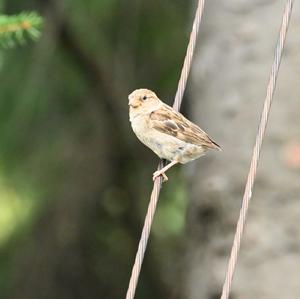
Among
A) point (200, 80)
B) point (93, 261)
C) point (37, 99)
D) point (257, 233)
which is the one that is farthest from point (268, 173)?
point (93, 261)

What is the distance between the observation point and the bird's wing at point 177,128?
12.0 feet

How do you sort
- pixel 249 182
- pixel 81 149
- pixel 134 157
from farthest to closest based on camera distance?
1. pixel 134 157
2. pixel 81 149
3. pixel 249 182

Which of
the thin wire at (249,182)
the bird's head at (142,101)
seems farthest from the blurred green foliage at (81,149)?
the thin wire at (249,182)

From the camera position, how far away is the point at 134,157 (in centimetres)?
705

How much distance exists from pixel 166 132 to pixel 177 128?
0.05 metres

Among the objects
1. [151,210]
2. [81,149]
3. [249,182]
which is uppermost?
[81,149]

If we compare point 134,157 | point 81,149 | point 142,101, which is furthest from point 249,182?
point 134,157

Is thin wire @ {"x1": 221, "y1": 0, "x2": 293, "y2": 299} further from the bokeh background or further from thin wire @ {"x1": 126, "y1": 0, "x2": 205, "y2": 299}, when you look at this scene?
the bokeh background

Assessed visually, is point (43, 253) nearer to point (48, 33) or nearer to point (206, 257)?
point (48, 33)

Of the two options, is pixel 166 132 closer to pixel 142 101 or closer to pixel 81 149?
pixel 142 101

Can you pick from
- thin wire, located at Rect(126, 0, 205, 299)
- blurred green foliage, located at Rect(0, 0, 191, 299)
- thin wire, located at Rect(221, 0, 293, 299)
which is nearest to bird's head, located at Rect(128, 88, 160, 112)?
thin wire, located at Rect(126, 0, 205, 299)

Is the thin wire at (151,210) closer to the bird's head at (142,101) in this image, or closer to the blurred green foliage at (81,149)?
the bird's head at (142,101)

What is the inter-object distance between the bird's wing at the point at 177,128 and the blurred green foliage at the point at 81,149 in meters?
2.71

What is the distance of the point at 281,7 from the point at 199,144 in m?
1.82
